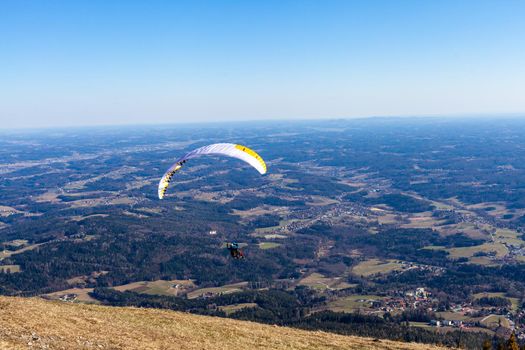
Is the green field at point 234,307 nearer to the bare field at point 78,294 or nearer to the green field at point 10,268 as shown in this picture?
the bare field at point 78,294

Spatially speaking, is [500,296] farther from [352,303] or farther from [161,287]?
[161,287]

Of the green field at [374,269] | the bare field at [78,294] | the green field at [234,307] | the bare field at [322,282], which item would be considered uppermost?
the green field at [234,307]

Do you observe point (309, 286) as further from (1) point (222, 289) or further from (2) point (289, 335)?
(2) point (289, 335)

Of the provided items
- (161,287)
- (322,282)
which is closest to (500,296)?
(322,282)

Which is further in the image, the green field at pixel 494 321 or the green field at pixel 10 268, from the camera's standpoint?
the green field at pixel 10 268

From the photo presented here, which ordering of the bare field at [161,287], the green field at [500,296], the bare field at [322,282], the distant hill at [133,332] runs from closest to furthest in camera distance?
the distant hill at [133,332], the green field at [500,296], the bare field at [161,287], the bare field at [322,282]

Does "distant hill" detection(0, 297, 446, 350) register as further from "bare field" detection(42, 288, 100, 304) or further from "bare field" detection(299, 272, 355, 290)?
"bare field" detection(299, 272, 355, 290)

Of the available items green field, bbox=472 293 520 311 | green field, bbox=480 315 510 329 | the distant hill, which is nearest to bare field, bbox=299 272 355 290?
green field, bbox=472 293 520 311

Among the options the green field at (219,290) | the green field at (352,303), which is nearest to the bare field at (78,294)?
the green field at (219,290)

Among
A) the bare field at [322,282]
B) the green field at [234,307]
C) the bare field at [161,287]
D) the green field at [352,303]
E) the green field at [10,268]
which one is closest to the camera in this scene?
the green field at [234,307]

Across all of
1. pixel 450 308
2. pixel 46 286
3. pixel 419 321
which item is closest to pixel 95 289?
pixel 46 286
